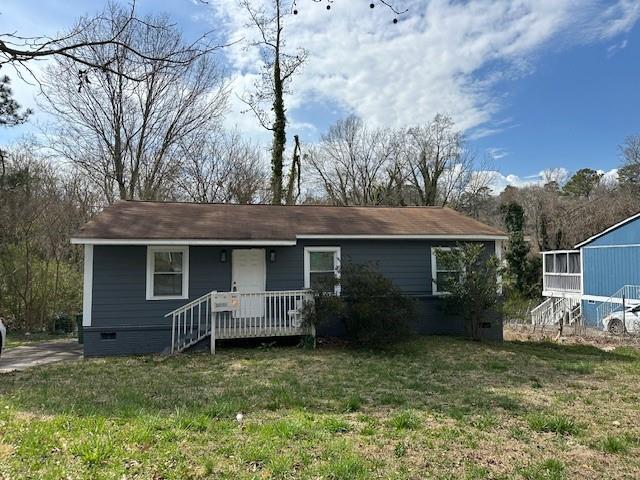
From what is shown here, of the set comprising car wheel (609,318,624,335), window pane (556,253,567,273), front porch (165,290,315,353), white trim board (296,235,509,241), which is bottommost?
car wheel (609,318,624,335)

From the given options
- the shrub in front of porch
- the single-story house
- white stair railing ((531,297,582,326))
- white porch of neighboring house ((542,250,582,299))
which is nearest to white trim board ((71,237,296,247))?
the shrub in front of porch

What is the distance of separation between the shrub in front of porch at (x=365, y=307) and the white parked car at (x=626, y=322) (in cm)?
907

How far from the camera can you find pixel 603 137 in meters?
31.1

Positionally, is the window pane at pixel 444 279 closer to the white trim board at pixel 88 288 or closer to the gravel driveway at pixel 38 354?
the white trim board at pixel 88 288

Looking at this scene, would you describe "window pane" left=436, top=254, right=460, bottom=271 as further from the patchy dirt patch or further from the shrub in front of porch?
the patchy dirt patch

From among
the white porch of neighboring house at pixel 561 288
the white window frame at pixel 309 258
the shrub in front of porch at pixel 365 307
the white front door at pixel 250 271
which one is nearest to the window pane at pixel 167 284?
the white front door at pixel 250 271

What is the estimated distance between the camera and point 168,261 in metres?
10.7

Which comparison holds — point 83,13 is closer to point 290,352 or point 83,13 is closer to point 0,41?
point 0,41

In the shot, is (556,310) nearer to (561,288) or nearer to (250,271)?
(561,288)

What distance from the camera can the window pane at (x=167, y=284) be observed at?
1059 centimetres

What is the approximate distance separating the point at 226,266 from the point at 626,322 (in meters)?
13.9

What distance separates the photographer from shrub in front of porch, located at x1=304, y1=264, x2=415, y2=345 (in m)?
9.70

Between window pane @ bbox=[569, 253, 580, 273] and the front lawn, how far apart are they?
55.5 feet

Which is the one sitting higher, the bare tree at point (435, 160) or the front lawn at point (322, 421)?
the bare tree at point (435, 160)
